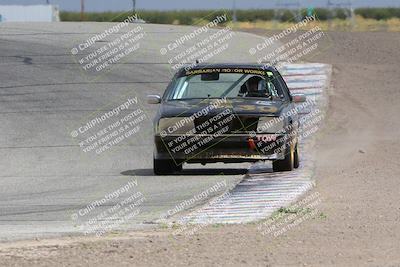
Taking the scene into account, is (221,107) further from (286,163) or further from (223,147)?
(286,163)

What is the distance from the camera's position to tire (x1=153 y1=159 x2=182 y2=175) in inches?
572

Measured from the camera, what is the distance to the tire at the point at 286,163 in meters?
14.3

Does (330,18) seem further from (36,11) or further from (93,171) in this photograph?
(93,171)

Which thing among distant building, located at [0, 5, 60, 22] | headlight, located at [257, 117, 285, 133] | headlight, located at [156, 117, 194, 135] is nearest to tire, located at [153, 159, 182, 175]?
headlight, located at [156, 117, 194, 135]

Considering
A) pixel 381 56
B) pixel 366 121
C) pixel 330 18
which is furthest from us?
pixel 330 18

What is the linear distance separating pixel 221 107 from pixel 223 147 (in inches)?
20.2

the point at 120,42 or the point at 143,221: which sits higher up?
Answer: the point at 143,221

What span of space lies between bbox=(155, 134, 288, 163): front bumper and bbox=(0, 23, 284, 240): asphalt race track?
291 millimetres

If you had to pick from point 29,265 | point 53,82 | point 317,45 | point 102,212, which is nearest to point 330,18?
point 317,45

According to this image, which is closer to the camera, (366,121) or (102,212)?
(102,212)

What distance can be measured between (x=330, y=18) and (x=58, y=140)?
27.4 m

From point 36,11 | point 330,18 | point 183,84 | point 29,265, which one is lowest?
point 36,11

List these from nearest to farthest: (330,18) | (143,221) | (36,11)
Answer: (143,221)
(330,18)
(36,11)

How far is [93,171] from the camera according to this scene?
15.5 m
